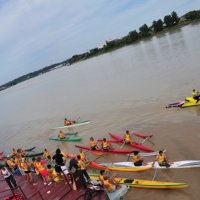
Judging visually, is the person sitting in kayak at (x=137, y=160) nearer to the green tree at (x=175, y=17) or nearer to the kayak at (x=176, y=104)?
the kayak at (x=176, y=104)

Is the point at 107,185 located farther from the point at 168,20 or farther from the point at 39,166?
the point at 168,20

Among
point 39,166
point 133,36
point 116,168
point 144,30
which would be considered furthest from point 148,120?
point 133,36

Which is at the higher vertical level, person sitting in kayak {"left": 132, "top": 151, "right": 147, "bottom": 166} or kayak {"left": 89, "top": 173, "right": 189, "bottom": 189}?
person sitting in kayak {"left": 132, "top": 151, "right": 147, "bottom": 166}

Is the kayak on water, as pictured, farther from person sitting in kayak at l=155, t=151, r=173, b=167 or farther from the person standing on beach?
the person standing on beach

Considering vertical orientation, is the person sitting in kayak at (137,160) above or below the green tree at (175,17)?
below

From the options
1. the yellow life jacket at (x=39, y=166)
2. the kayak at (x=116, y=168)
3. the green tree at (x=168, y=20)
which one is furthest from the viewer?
the green tree at (x=168, y=20)

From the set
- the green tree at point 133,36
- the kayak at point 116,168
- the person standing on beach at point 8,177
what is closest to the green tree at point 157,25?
the green tree at point 133,36

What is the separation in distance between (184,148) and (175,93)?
10783mm

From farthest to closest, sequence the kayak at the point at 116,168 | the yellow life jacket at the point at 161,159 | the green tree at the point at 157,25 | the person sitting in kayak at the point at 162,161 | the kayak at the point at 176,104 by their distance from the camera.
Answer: the green tree at the point at 157,25 < the kayak at the point at 176,104 < the kayak at the point at 116,168 < the yellow life jacket at the point at 161,159 < the person sitting in kayak at the point at 162,161

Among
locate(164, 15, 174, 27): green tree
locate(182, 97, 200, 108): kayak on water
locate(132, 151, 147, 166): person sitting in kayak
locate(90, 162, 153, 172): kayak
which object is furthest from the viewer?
locate(164, 15, 174, 27): green tree

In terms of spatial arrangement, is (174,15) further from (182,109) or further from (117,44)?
(182,109)

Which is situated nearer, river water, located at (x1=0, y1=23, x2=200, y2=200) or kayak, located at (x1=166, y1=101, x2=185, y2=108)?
river water, located at (x1=0, y1=23, x2=200, y2=200)

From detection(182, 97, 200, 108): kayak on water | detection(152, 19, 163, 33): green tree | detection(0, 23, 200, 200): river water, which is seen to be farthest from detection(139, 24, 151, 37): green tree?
detection(182, 97, 200, 108): kayak on water

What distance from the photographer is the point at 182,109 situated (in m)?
20.8
